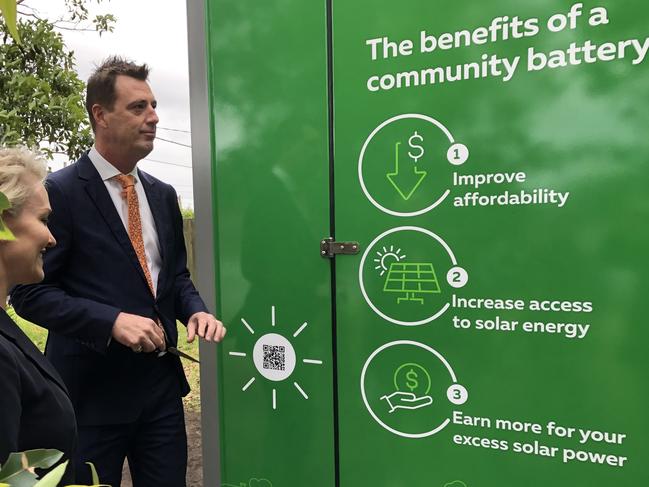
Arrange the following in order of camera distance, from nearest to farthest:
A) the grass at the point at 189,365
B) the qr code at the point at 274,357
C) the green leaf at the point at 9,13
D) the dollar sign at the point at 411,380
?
the green leaf at the point at 9,13 → the dollar sign at the point at 411,380 → the qr code at the point at 274,357 → the grass at the point at 189,365

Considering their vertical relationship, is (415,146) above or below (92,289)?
above

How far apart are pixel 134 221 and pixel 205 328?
1.36 ft

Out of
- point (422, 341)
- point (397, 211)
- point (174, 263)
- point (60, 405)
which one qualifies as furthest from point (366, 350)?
point (60, 405)

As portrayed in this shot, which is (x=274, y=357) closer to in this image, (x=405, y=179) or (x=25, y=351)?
Answer: (x=405, y=179)

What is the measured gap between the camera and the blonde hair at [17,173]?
1.16 meters

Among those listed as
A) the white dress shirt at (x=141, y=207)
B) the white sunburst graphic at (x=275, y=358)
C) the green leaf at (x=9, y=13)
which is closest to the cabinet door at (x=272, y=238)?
the white sunburst graphic at (x=275, y=358)

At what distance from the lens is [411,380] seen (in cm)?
171

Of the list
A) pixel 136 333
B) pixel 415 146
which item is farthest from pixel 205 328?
pixel 415 146

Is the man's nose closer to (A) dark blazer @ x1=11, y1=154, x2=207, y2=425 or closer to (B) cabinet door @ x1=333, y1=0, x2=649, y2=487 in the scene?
(A) dark blazer @ x1=11, y1=154, x2=207, y2=425

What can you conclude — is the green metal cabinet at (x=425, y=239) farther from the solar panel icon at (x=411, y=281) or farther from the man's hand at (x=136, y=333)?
the man's hand at (x=136, y=333)

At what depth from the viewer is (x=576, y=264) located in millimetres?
1479

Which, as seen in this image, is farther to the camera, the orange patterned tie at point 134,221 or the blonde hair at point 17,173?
the orange patterned tie at point 134,221

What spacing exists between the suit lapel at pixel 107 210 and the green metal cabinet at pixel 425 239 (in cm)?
33

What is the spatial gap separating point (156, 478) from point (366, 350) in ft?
2.73
